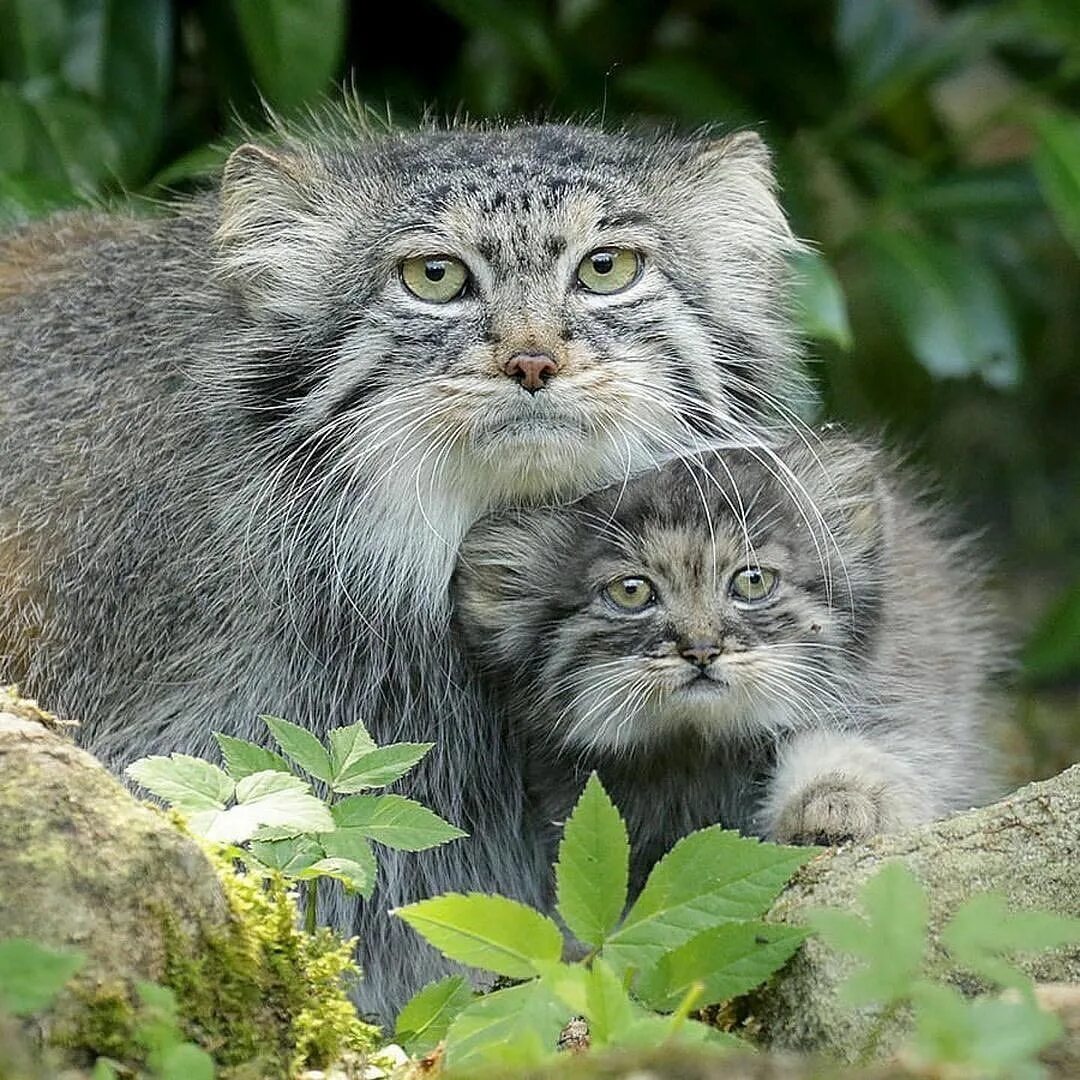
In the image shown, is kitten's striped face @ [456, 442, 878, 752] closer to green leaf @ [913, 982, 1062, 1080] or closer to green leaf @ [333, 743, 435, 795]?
green leaf @ [333, 743, 435, 795]

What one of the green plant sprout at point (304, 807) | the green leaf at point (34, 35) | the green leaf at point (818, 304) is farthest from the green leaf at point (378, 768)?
the green leaf at point (34, 35)

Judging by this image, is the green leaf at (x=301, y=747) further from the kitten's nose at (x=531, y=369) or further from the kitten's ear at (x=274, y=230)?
the kitten's ear at (x=274, y=230)

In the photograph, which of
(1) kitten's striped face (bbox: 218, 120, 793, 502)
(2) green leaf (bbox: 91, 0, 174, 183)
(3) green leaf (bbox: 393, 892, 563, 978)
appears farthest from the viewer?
(2) green leaf (bbox: 91, 0, 174, 183)

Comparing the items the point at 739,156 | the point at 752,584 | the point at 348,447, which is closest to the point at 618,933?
the point at 752,584

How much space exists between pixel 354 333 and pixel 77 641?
963mm

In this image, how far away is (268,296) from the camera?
4.24 m

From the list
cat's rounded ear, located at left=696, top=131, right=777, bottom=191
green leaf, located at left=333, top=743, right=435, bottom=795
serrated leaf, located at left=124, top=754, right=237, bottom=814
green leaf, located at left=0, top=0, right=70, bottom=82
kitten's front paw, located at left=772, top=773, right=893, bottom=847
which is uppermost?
green leaf, located at left=0, top=0, right=70, bottom=82

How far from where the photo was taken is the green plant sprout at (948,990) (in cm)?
212

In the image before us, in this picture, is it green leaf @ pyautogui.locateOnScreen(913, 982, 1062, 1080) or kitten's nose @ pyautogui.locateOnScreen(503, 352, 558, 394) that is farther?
kitten's nose @ pyautogui.locateOnScreen(503, 352, 558, 394)

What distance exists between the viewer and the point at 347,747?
3266 mm

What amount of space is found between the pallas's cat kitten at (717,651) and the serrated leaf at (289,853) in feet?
3.16

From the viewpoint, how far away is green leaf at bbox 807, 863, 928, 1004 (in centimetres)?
232

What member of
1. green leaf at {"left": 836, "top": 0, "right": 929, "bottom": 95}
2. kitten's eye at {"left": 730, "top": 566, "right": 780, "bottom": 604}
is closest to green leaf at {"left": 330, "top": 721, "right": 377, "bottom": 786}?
kitten's eye at {"left": 730, "top": 566, "right": 780, "bottom": 604}

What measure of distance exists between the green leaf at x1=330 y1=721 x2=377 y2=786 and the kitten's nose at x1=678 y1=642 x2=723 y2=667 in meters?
0.85
